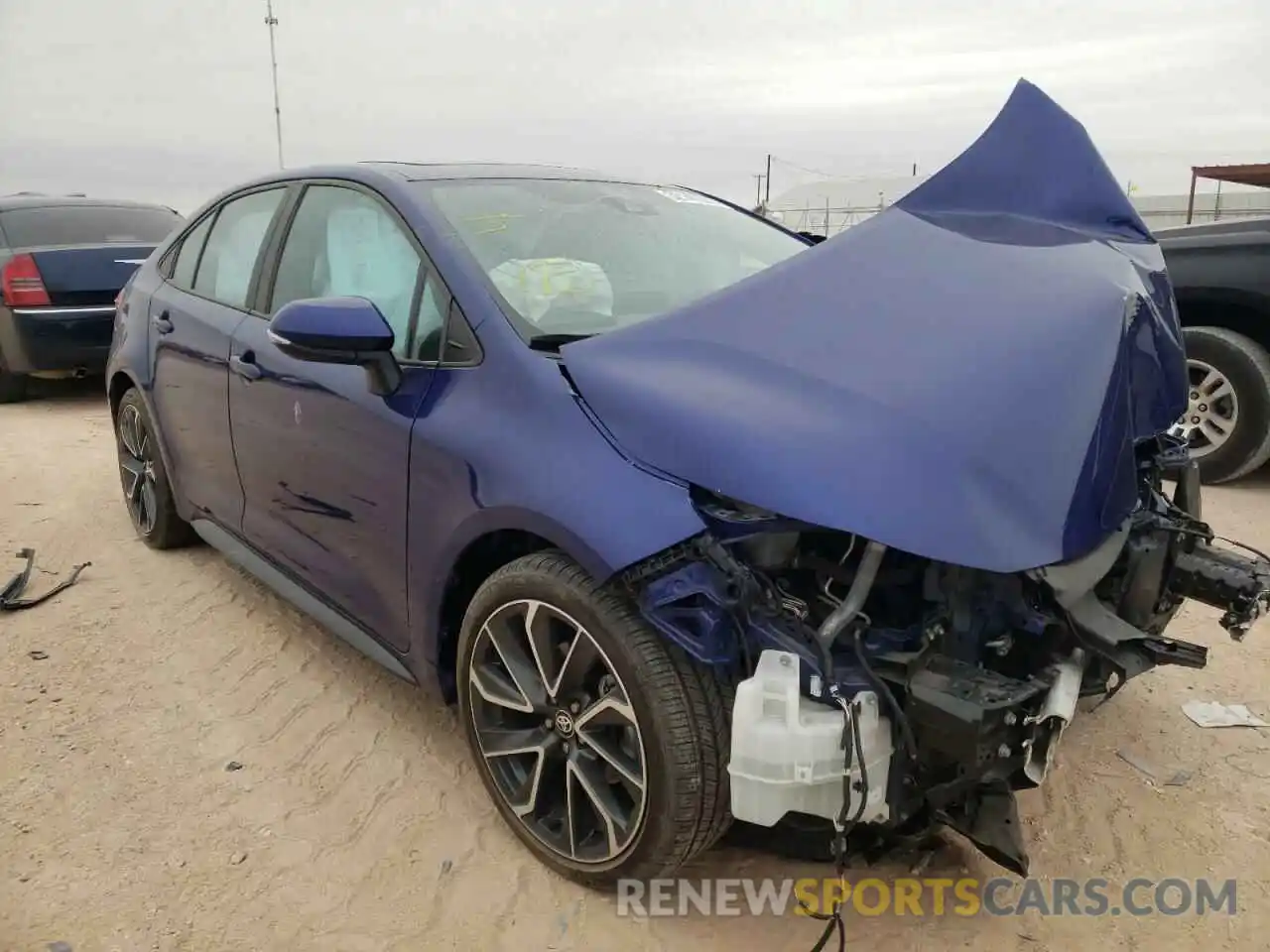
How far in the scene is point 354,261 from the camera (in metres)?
2.95

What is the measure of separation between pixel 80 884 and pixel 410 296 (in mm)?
1683

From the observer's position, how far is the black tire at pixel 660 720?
1.97 m

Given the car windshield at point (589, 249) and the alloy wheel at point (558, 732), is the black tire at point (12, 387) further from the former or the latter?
the alloy wheel at point (558, 732)

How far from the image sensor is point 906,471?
1.81 meters

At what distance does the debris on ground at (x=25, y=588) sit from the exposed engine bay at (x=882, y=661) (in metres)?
3.13

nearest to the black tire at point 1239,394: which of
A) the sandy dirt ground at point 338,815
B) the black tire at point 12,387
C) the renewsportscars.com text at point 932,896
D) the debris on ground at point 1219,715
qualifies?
the sandy dirt ground at point 338,815

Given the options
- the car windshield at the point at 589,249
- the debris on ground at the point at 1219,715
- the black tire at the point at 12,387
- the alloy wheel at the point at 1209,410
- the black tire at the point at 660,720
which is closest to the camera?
the black tire at the point at 660,720

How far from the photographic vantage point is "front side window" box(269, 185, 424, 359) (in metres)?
2.62

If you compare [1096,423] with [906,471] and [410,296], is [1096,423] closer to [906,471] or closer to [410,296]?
[906,471]

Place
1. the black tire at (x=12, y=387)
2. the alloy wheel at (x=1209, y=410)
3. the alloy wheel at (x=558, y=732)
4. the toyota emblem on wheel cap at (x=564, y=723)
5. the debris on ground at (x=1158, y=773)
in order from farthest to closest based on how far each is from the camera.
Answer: the black tire at (x=12, y=387) → the alloy wheel at (x=1209, y=410) → the debris on ground at (x=1158, y=773) → the toyota emblem on wheel cap at (x=564, y=723) → the alloy wheel at (x=558, y=732)

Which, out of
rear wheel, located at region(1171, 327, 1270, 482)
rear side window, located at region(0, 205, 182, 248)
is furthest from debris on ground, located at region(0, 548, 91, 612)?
rear wheel, located at region(1171, 327, 1270, 482)

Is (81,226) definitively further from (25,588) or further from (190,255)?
(25,588)

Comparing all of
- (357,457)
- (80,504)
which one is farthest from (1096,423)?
(80,504)

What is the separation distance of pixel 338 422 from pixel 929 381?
1.65m
